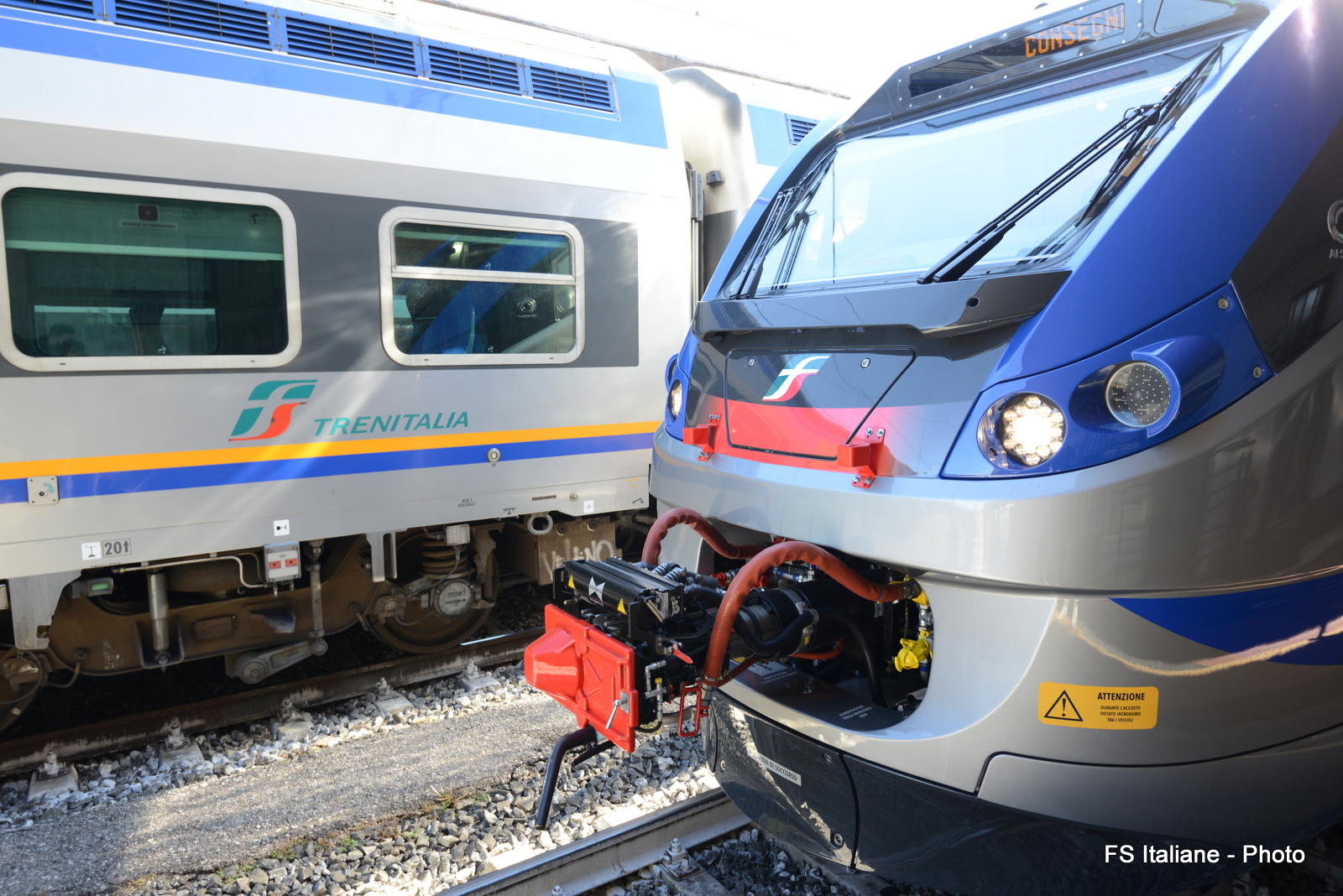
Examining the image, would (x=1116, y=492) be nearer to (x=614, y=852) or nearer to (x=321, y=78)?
(x=614, y=852)

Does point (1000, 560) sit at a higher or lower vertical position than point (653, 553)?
higher

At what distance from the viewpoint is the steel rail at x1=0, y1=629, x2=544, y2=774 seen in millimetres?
4301

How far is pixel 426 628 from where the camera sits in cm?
572

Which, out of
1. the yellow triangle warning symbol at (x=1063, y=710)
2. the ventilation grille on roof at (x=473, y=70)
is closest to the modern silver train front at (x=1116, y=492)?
the yellow triangle warning symbol at (x=1063, y=710)

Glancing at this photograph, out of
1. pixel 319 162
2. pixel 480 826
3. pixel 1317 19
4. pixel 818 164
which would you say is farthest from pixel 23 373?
pixel 1317 19

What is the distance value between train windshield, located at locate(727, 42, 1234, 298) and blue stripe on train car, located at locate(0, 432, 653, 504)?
7.25 ft

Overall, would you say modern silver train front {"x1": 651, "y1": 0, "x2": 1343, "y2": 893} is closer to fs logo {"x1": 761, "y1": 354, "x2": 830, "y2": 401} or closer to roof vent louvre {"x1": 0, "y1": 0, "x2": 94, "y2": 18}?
fs logo {"x1": 761, "y1": 354, "x2": 830, "y2": 401}

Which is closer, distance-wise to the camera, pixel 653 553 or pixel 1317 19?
pixel 1317 19

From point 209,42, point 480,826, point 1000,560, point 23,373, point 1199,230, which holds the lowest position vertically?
point 480,826

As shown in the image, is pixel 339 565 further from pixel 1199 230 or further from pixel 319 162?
pixel 1199 230

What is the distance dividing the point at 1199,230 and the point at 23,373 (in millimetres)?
4366

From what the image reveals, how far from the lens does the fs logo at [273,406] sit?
4281 mm

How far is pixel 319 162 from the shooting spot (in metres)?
4.41

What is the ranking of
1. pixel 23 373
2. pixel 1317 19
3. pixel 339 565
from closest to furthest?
pixel 1317 19 < pixel 23 373 < pixel 339 565
